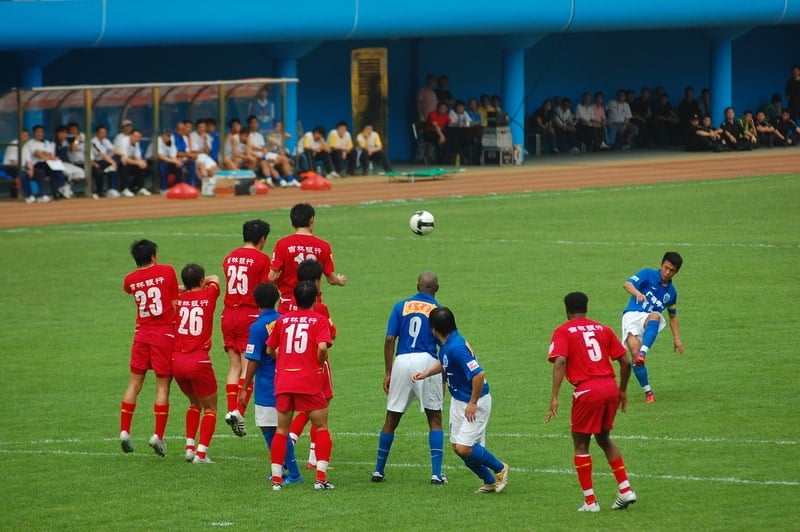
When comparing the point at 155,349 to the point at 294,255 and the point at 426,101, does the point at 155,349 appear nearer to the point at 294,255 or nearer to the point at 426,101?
the point at 294,255

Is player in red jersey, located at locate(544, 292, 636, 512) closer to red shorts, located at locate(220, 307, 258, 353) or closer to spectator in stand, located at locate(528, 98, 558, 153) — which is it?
red shorts, located at locate(220, 307, 258, 353)

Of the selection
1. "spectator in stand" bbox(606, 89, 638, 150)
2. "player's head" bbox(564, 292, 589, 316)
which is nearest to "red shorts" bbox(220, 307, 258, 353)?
"player's head" bbox(564, 292, 589, 316)

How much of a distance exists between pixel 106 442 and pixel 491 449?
3.43 m

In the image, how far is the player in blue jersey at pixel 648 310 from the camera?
45.2 feet

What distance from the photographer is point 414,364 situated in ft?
35.6

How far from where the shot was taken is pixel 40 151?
30250mm

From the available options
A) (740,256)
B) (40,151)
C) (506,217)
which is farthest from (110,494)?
(40,151)

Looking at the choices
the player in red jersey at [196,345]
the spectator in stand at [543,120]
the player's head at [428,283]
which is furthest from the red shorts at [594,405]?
the spectator in stand at [543,120]

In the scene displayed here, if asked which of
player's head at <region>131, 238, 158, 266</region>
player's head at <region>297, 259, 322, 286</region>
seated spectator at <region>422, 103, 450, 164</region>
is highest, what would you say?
seated spectator at <region>422, 103, 450, 164</region>

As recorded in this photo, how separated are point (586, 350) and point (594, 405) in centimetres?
38

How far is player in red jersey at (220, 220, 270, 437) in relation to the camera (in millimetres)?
12234

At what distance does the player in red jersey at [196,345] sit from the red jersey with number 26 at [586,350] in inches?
122

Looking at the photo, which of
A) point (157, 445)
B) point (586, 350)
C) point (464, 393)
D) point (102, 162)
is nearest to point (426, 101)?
point (102, 162)

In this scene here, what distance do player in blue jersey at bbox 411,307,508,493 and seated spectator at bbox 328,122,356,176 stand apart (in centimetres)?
2595
